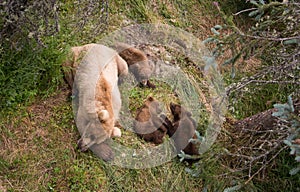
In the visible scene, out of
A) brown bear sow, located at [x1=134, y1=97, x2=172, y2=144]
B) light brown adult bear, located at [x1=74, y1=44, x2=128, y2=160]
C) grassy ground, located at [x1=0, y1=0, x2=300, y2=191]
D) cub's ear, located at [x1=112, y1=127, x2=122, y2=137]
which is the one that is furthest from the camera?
brown bear sow, located at [x1=134, y1=97, x2=172, y2=144]

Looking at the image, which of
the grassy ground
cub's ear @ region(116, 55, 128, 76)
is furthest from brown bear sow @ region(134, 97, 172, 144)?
cub's ear @ region(116, 55, 128, 76)

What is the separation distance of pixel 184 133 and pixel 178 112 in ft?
1.34

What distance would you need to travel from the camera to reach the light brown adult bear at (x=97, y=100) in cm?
462

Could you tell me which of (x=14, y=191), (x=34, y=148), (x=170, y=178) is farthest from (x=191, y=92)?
(x=14, y=191)

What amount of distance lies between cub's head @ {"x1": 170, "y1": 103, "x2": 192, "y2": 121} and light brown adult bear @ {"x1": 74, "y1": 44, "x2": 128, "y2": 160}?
0.73m

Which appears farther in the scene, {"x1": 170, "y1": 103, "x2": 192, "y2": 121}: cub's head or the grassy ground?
{"x1": 170, "y1": 103, "x2": 192, "y2": 121}: cub's head

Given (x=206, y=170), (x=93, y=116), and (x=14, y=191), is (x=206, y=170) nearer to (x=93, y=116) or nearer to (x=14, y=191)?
(x=93, y=116)

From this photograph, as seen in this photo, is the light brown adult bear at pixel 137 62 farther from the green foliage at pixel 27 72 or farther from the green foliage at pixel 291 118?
the green foliage at pixel 291 118

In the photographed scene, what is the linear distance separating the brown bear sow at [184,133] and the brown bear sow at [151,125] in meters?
0.09

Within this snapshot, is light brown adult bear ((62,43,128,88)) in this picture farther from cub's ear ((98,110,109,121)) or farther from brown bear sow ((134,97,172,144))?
brown bear sow ((134,97,172,144))

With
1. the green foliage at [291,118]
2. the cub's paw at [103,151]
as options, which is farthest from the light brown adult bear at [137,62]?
the green foliage at [291,118]

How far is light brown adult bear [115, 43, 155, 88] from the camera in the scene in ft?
18.3

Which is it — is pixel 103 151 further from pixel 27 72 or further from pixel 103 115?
pixel 27 72

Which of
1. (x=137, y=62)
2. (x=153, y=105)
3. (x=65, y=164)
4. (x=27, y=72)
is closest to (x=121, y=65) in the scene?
(x=137, y=62)
